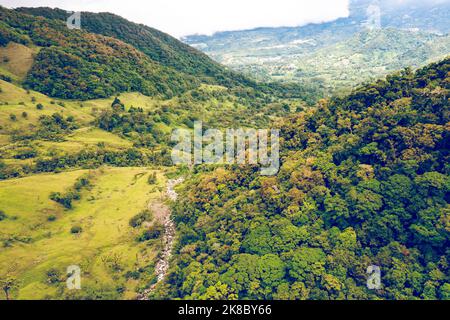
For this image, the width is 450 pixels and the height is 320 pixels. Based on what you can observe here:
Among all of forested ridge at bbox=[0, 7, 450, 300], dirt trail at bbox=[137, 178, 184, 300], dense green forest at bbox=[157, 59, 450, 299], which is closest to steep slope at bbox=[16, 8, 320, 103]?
forested ridge at bbox=[0, 7, 450, 300]

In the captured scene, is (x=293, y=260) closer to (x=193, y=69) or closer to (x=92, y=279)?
(x=92, y=279)

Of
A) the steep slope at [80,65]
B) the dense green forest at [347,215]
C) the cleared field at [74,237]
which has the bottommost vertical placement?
the cleared field at [74,237]

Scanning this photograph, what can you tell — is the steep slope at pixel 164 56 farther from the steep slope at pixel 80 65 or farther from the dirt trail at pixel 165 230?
the dirt trail at pixel 165 230

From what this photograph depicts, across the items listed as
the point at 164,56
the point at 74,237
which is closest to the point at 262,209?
the point at 74,237

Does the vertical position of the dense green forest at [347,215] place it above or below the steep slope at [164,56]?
below

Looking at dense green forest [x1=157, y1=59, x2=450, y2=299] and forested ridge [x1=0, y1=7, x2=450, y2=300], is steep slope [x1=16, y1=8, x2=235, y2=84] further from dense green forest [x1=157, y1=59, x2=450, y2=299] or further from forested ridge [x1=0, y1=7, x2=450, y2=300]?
dense green forest [x1=157, y1=59, x2=450, y2=299]

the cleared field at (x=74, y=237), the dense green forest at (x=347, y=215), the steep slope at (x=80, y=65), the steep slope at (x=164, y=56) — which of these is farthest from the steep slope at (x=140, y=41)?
the dense green forest at (x=347, y=215)
